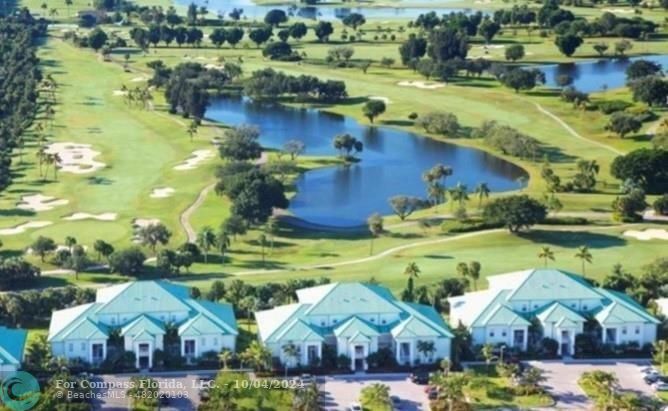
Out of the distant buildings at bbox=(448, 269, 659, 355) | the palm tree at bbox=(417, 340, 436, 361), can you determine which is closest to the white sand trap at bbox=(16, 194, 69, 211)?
the distant buildings at bbox=(448, 269, 659, 355)

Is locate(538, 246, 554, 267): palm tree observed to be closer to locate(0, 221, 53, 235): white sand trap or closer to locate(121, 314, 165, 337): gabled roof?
locate(121, 314, 165, 337): gabled roof

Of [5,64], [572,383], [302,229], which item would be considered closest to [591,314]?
[572,383]

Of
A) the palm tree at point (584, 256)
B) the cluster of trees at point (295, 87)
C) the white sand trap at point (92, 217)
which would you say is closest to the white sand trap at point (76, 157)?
the white sand trap at point (92, 217)

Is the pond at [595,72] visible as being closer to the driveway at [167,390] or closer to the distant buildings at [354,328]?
the distant buildings at [354,328]

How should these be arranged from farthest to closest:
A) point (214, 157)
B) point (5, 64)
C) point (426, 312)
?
point (5, 64) → point (214, 157) → point (426, 312)

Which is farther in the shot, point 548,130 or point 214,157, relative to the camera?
point 548,130

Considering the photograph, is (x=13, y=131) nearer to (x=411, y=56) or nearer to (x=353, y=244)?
(x=353, y=244)

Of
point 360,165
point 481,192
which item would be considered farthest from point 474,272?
point 360,165
